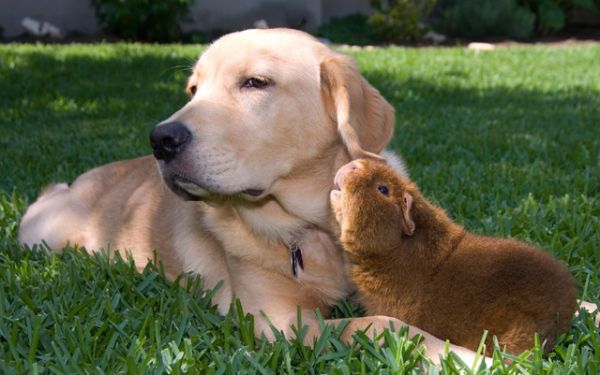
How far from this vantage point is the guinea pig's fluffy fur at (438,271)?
10.4 feet

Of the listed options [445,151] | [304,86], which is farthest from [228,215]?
[445,151]

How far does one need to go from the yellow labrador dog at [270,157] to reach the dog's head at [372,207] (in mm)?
205

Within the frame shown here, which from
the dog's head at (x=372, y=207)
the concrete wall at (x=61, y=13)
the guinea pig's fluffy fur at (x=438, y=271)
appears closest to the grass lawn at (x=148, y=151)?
the guinea pig's fluffy fur at (x=438, y=271)

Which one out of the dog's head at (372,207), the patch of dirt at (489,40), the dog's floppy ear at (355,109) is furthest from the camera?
the patch of dirt at (489,40)

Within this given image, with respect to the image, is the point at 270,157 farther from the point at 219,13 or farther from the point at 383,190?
the point at 219,13

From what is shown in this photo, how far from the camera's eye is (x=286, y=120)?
3.79 metres

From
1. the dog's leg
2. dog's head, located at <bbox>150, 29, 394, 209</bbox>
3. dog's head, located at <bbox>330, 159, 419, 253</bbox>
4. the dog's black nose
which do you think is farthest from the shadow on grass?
the dog's leg

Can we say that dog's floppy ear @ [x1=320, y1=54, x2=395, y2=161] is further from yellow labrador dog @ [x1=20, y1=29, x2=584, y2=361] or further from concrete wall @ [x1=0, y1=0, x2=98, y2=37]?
concrete wall @ [x1=0, y1=0, x2=98, y2=37]

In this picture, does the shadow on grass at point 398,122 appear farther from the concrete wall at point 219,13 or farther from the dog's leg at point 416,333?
the concrete wall at point 219,13

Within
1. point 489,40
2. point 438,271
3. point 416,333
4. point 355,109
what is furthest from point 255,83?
point 489,40

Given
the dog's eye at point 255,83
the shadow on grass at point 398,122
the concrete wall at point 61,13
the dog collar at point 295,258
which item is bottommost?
the concrete wall at point 61,13

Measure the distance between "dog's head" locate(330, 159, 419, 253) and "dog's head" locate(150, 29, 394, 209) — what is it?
0.66ft

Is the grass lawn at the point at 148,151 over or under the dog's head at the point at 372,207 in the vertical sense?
under

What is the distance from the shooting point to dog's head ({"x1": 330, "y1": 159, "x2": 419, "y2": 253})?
3.44m
